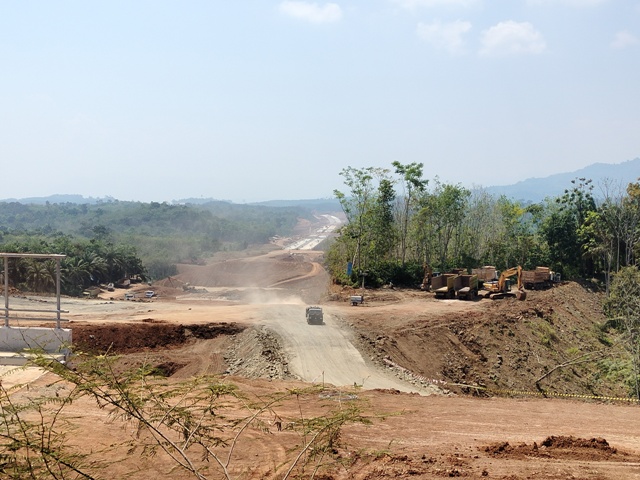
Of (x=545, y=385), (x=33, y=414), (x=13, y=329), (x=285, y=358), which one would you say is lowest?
(x=545, y=385)

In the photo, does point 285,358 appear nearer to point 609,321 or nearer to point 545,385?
point 545,385

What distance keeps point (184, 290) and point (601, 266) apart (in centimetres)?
4355

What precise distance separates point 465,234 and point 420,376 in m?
37.7

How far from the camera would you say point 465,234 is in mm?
57469

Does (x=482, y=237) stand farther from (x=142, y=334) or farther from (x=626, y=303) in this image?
(x=142, y=334)

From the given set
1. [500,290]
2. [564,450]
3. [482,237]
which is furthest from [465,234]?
[564,450]

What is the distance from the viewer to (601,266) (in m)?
53.4

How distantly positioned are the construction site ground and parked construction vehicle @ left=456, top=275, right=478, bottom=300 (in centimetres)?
92

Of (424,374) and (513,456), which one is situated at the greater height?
(513,456)

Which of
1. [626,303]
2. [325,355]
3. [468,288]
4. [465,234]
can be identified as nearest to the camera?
[325,355]

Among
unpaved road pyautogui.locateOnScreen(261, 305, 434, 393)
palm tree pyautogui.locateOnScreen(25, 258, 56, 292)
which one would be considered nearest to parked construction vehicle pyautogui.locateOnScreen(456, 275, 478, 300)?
unpaved road pyautogui.locateOnScreen(261, 305, 434, 393)

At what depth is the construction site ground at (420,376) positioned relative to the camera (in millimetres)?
9938

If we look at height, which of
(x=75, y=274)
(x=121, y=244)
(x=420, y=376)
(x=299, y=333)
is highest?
(x=121, y=244)

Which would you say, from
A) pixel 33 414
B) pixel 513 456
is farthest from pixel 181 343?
pixel 513 456
